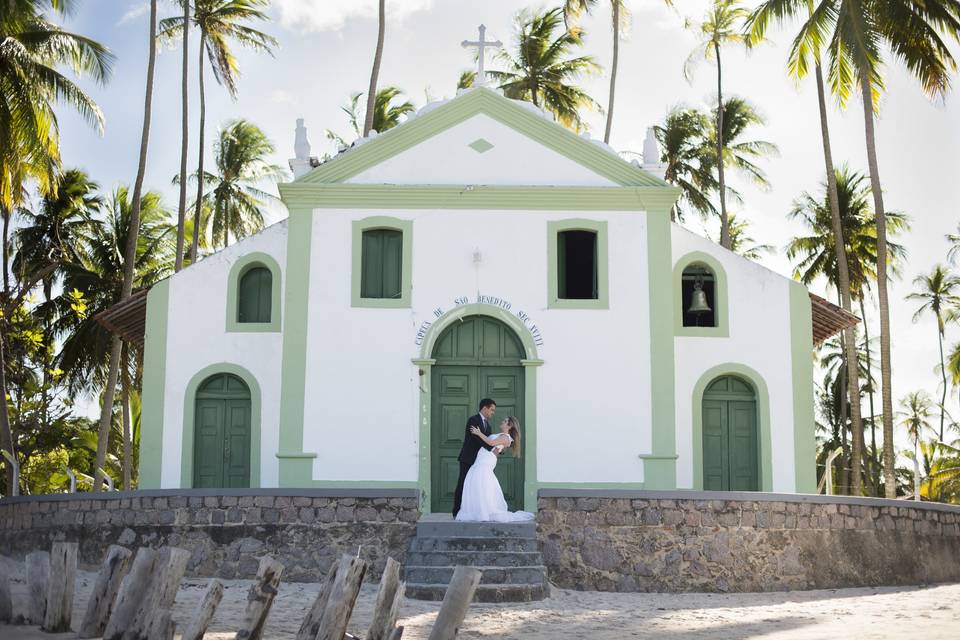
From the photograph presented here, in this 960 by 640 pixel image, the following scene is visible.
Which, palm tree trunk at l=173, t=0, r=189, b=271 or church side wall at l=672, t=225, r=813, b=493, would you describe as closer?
church side wall at l=672, t=225, r=813, b=493

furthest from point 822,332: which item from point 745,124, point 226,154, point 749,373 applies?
point 226,154

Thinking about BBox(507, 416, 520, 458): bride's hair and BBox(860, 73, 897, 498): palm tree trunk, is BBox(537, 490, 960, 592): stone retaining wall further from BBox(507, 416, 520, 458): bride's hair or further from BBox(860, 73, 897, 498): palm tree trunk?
BBox(860, 73, 897, 498): palm tree trunk

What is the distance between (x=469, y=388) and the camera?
685 inches

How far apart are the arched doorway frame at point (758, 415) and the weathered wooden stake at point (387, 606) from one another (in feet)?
30.9

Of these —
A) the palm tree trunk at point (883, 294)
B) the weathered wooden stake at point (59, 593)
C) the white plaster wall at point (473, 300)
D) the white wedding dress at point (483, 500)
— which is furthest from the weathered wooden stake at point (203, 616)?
the palm tree trunk at point (883, 294)

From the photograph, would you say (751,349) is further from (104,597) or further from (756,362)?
(104,597)

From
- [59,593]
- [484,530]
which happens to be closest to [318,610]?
[59,593]

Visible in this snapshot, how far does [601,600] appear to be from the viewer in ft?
43.7

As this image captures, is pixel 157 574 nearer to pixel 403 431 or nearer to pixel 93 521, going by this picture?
pixel 93 521

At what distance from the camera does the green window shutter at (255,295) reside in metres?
18.7

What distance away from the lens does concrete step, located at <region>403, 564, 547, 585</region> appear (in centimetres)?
1303

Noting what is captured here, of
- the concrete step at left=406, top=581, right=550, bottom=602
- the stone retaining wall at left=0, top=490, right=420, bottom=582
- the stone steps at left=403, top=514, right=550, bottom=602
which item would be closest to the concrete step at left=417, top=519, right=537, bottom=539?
the stone steps at left=403, top=514, right=550, bottom=602

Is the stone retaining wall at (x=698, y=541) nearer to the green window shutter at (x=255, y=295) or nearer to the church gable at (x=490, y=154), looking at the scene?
the church gable at (x=490, y=154)

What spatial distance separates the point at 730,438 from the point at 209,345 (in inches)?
321
